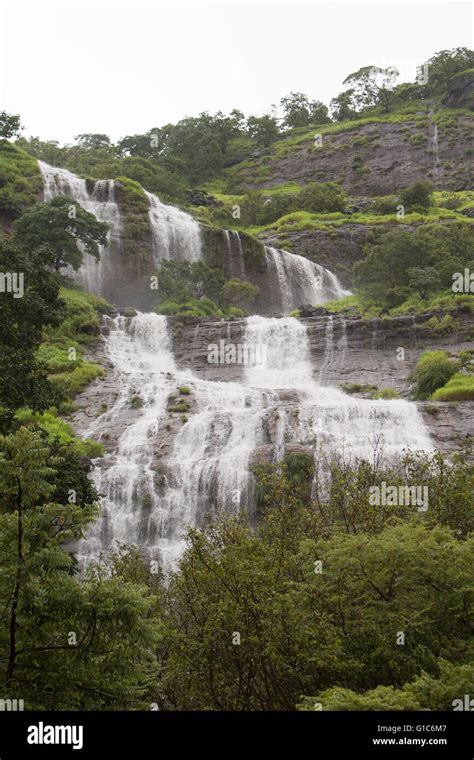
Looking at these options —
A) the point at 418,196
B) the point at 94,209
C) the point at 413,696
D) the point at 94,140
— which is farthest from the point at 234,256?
the point at 94,140

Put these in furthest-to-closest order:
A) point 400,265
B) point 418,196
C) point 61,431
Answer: point 418,196 → point 400,265 → point 61,431

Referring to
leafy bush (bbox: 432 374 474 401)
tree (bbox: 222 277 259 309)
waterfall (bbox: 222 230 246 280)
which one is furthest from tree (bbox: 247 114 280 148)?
leafy bush (bbox: 432 374 474 401)

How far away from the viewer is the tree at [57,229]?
42750 millimetres

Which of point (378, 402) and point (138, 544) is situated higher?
point (378, 402)

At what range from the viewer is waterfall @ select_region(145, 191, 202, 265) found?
54.9m

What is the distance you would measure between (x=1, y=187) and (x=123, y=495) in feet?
119

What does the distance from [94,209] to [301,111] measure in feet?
236

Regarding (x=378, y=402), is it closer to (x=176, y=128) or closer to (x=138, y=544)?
(x=138, y=544)

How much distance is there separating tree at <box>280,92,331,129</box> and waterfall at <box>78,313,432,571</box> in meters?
90.1

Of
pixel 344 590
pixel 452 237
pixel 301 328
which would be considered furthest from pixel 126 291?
pixel 344 590

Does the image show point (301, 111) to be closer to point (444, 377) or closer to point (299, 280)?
point (299, 280)

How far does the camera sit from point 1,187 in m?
53.6

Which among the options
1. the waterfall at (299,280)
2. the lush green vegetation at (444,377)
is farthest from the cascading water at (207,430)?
the waterfall at (299,280)

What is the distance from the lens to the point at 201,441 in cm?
2780
